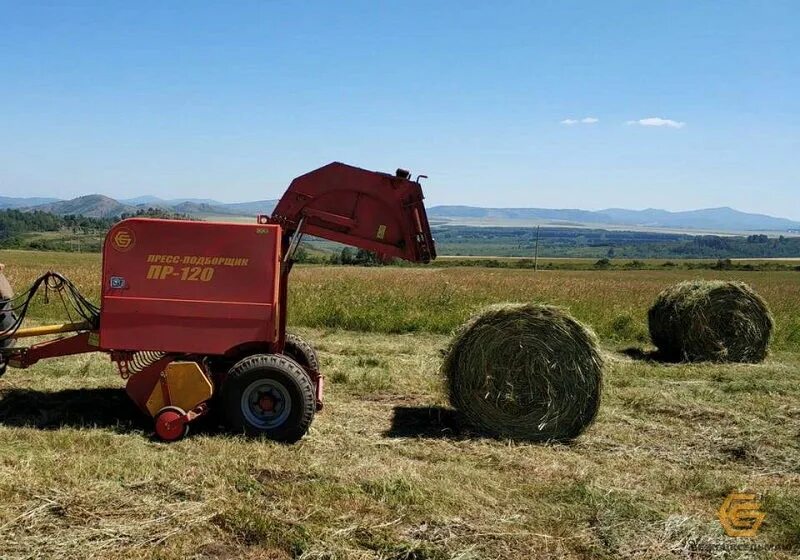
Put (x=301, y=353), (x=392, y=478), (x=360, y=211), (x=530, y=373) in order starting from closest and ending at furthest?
(x=392, y=478), (x=360, y=211), (x=530, y=373), (x=301, y=353)

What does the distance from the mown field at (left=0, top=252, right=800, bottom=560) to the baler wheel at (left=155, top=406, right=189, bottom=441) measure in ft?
0.41

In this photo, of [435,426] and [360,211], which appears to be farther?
[435,426]

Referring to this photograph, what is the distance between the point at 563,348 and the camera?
6.59m

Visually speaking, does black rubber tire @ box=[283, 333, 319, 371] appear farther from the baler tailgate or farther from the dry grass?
the dry grass

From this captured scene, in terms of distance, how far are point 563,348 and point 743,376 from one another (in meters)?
4.47

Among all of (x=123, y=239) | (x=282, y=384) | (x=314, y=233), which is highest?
(x=314, y=233)

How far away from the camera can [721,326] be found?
36.8ft

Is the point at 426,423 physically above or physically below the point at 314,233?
below

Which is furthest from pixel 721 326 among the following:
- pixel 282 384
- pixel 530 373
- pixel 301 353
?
pixel 282 384

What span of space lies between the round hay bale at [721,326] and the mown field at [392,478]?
6.66 ft

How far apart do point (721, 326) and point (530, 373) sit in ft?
20.0

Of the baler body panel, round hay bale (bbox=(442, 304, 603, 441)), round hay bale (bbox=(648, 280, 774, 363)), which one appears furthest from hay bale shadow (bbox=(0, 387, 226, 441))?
round hay bale (bbox=(648, 280, 774, 363))

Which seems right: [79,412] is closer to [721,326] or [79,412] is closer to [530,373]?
[530,373]

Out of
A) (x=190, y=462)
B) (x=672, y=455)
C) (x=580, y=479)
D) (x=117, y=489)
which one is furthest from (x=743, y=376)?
(x=117, y=489)
